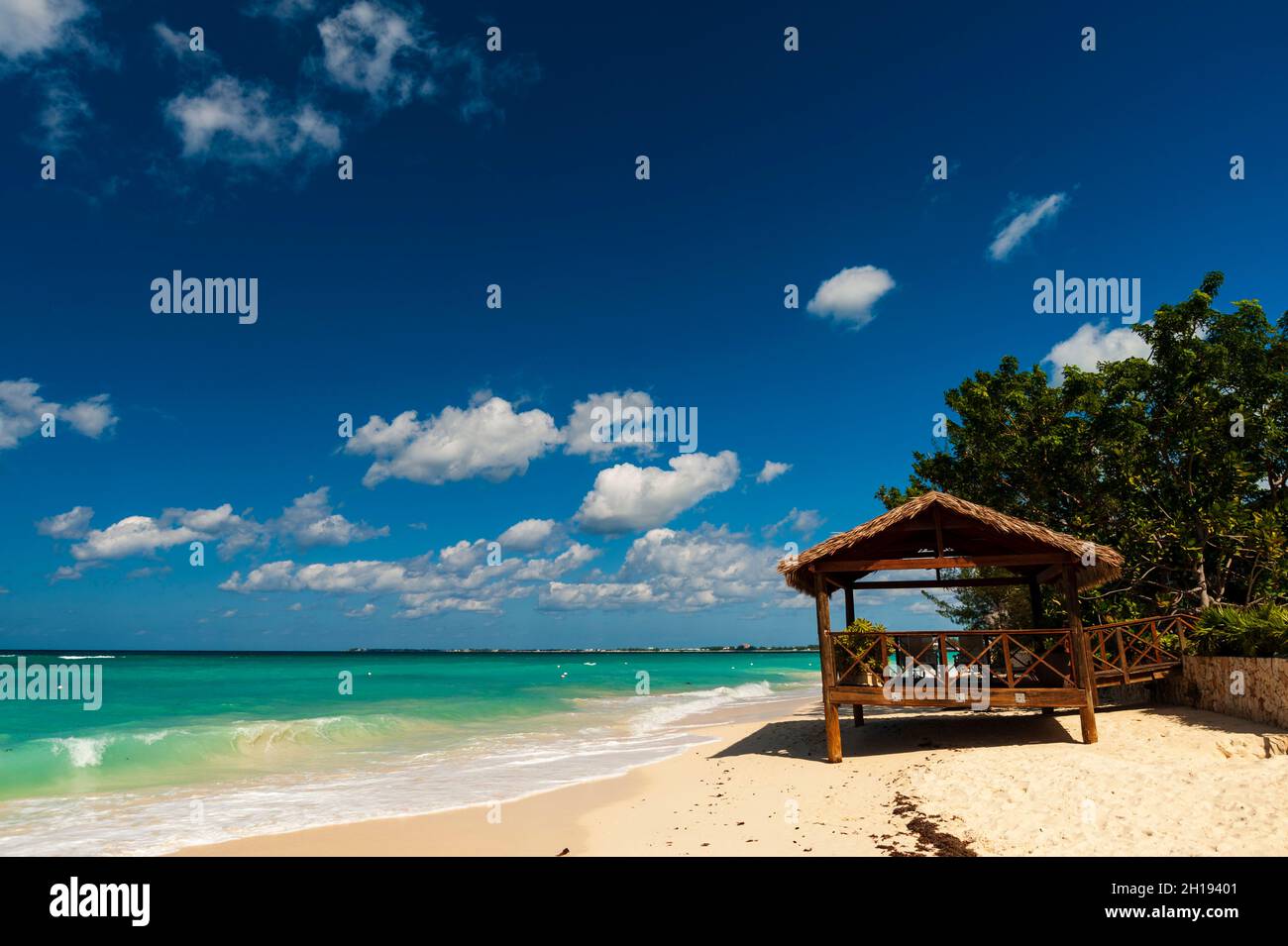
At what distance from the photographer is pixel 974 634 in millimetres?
10977

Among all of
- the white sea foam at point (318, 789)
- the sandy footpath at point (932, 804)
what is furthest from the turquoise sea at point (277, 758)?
the sandy footpath at point (932, 804)

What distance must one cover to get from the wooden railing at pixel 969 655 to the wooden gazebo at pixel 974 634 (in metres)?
0.02

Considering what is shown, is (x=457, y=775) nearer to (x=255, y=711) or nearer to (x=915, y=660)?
(x=915, y=660)

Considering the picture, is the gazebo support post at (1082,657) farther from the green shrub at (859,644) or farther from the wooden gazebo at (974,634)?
the green shrub at (859,644)

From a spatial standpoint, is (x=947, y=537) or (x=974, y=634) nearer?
(x=974, y=634)

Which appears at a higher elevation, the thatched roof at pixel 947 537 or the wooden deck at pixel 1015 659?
the thatched roof at pixel 947 537

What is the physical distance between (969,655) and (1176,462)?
756 centimetres

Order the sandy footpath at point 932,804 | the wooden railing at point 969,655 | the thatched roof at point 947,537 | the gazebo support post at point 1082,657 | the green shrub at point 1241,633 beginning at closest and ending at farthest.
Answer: the sandy footpath at point 932,804, the green shrub at point 1241,633, the gazebo support post at point 1082,657, the thatched roof at point 947,537, the wooden railing at point 969,655

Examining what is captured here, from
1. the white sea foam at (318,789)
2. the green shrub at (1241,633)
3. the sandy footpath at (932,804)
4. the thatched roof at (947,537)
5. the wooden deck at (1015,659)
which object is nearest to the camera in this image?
the sandy footpath at (932,804)

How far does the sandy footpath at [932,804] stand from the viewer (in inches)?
251

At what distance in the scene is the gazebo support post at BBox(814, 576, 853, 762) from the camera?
1121 centimetres

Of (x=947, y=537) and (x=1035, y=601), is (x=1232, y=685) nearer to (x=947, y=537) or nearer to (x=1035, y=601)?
(x=1035, y=601)

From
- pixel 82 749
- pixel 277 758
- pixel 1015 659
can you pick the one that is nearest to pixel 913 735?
pixel 1015 659
